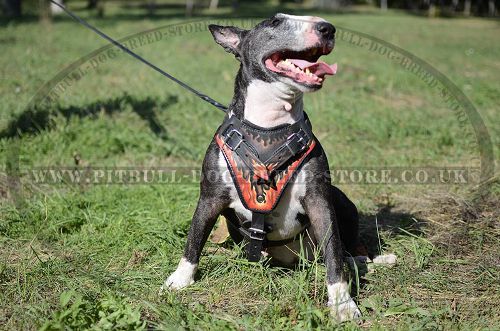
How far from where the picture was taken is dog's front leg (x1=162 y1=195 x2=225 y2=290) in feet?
9.00

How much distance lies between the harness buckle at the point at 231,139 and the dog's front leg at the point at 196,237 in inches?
10.9

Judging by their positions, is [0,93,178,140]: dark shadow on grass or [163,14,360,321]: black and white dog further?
[0,93,178,140]: dark shadow on grass

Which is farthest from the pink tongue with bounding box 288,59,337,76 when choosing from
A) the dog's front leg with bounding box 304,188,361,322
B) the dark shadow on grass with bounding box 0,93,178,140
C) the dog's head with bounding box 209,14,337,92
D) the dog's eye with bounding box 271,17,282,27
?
the dark shadow on grass with bounding box 0,93,178,140

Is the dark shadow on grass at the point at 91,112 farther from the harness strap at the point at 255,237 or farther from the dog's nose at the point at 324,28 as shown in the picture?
the dog's nose at the point at 324,28

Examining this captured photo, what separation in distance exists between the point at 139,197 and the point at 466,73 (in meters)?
7.55

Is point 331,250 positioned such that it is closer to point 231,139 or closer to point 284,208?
point 284,208

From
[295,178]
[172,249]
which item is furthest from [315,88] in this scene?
[172,249]

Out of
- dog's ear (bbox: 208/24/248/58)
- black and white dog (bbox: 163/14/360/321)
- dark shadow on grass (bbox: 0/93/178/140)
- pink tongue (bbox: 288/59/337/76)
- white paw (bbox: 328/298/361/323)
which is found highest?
dog's ear (bbox: 208/24/248/58)

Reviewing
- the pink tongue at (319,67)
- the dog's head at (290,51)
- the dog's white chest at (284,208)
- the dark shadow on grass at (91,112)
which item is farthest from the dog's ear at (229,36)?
the dark shadow on grass at (91,112)

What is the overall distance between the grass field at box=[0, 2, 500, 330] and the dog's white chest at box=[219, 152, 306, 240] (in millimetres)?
208

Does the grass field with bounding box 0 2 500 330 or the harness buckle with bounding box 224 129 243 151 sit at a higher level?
the harness buckle with bounding box 224 129 243 151

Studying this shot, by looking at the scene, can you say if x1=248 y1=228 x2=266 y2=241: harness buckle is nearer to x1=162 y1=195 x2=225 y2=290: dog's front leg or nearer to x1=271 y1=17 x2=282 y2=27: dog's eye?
x1=162 y1=195 x2=225 y2=290: dog's front leg

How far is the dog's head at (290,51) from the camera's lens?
8.42ft

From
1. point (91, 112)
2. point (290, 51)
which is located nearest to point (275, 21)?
point (290, 51)
